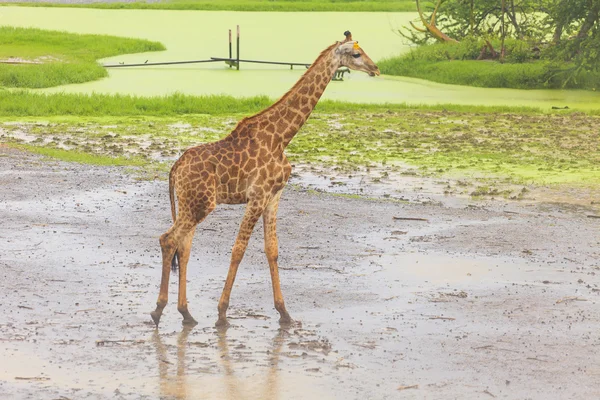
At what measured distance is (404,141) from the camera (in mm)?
16969

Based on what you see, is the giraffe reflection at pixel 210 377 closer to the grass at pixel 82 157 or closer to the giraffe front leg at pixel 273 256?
the giraffe front leg at pixel 273 256

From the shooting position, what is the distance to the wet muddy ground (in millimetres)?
6500

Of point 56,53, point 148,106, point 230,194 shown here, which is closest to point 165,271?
point 230,194

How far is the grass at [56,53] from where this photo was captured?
78.5 feet

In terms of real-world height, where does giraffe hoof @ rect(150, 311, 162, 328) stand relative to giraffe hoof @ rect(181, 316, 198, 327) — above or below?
above

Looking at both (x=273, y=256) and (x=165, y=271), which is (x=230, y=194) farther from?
(x=165, y=271)

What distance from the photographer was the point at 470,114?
66.3 feet

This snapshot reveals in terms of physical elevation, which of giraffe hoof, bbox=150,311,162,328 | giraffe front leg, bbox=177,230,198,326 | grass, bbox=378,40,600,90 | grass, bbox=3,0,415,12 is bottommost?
giraffe hoof, bbox=150,311,162,328

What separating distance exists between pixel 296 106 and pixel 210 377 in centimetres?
227

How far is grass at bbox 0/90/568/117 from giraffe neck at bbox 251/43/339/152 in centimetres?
1211

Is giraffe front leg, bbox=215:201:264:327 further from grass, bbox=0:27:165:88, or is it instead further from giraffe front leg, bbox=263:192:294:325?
grass, bbox=0:27:165:88

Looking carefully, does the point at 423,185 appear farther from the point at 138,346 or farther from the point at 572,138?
the point at 138,346

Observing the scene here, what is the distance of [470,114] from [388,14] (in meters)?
25.3

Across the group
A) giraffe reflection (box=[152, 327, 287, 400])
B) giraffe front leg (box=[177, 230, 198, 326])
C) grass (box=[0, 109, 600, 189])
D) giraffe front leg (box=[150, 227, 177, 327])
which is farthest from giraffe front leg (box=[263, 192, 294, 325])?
grass (box=[0, 109, 600, 189])
